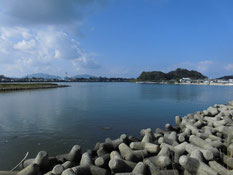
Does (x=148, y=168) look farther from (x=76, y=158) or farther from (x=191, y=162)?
(x=76, y=158)

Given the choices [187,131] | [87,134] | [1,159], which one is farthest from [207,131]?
[1,159]

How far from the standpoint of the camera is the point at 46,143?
34.9 ft

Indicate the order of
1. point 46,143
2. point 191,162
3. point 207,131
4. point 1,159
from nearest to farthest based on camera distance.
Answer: point 191,162 < point 1,159 < point 207,131 < point 46,143

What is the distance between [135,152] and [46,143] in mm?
6346

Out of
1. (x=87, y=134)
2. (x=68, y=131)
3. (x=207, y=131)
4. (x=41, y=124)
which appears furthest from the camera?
(x=41, y=124)

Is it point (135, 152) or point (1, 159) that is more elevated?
point (135, 152)

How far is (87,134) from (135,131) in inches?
138

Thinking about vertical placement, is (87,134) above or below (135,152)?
below

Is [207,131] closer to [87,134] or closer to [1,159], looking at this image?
[87,134]

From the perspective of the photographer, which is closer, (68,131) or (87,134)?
(87,134)

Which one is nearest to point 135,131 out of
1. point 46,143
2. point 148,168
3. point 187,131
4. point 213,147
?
point 187,131

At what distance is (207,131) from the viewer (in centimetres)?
908

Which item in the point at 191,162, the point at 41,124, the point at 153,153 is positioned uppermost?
the point at 191,162

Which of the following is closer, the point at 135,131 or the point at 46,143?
the point at 46,143
